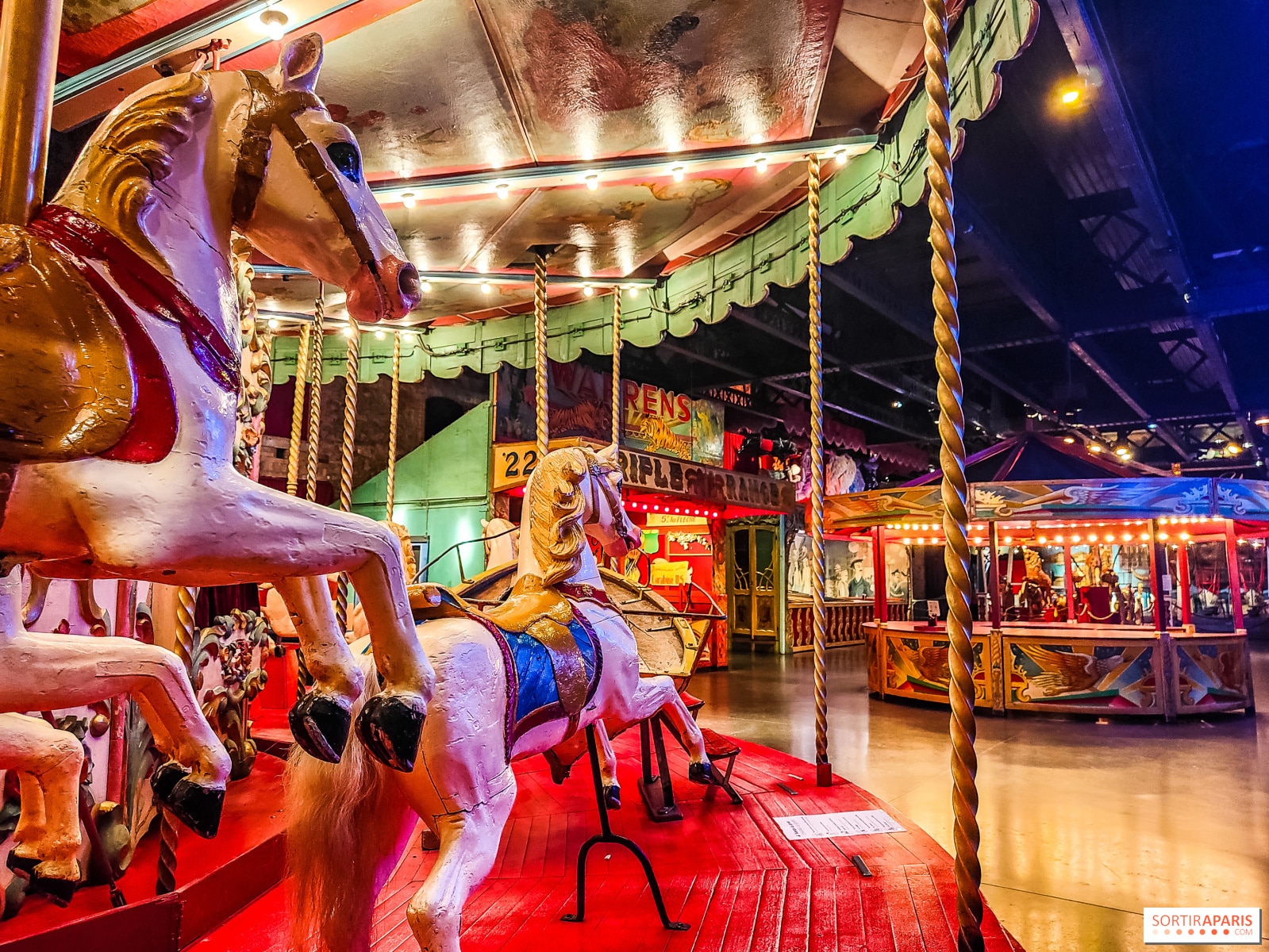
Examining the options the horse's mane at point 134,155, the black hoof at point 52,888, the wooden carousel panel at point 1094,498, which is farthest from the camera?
the wooden carousel panel at point 1094,498

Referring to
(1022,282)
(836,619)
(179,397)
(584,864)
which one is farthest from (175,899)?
(836,619)

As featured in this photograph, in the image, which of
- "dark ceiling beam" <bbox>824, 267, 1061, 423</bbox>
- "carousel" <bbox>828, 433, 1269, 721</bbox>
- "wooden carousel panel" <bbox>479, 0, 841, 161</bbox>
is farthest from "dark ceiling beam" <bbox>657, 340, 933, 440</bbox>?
"wooden carousel panel" <bbox>479, 0, 841, 161</bbox>

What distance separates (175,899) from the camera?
1.98 metres

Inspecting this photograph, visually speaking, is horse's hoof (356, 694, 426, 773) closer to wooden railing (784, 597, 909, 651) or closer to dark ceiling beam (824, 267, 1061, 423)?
dark ceiling beam (824, 267, 1061, 423)

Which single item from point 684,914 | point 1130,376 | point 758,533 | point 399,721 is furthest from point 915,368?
point 399,721

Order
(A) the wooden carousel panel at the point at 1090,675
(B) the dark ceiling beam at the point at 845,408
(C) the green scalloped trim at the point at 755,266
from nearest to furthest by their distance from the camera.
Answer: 1. (C) the green scalloped trim at the point at 755,266
2. (A) the wooden carousel panel at the point at 1090,675
3. (B) the dark ceiling beam at the point at 845,408

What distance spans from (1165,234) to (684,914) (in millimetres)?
8176

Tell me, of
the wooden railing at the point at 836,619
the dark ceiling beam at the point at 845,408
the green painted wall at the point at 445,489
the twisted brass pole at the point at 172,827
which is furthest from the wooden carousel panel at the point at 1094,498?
the twisted brass pole at the point at 172,827

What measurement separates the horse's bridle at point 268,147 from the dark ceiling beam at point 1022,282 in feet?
22.1

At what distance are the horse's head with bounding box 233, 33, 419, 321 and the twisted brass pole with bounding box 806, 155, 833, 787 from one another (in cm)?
294

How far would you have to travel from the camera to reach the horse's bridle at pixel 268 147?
1.13 meters

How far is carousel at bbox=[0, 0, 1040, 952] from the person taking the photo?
1.00 m

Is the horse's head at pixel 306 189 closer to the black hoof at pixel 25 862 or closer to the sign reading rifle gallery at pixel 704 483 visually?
the black hoof at pixel 25 862

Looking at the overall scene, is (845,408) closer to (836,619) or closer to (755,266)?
(836,619)
